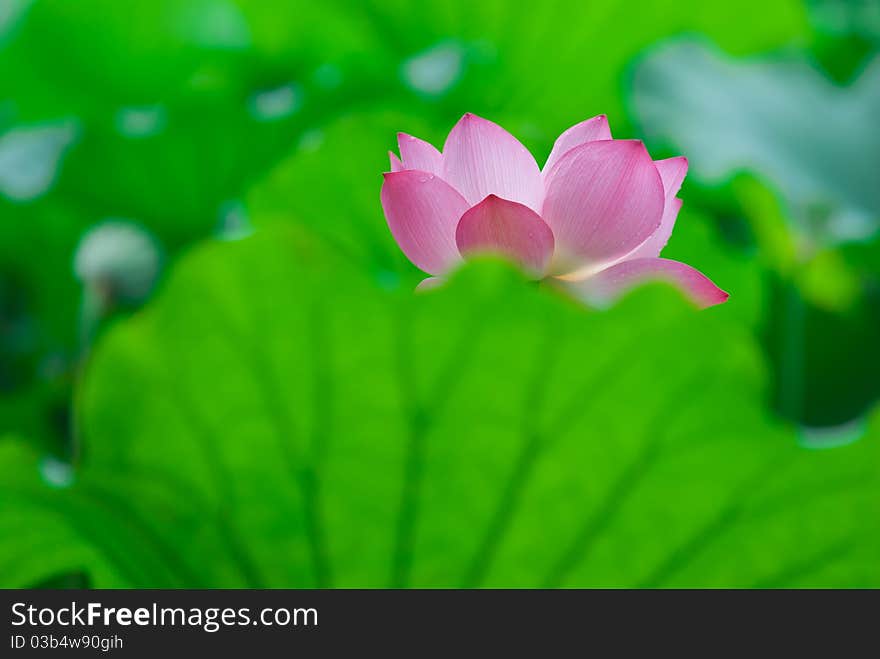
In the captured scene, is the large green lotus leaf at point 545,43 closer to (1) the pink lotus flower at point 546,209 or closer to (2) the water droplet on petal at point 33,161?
(2) the water droplet on petal at point 33,161

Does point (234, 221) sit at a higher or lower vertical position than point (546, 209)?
higher

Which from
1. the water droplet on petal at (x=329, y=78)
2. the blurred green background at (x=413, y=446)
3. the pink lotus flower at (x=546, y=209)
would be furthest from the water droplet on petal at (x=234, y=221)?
the pink lotus flower at (x=546, y=209)

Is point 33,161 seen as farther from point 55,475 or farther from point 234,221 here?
point 55,475

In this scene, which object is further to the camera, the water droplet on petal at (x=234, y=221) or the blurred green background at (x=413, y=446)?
the water droplet on petal at (x=234, y=221)

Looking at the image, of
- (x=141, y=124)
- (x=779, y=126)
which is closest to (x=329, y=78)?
(x=141, y=124)

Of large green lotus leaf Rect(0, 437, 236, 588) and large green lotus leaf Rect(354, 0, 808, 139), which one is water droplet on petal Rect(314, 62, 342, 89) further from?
large green lotus leaf Rect(0, 437, 236, 588)

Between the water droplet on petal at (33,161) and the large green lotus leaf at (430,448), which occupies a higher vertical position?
the water droplet on petal at (33,161)
